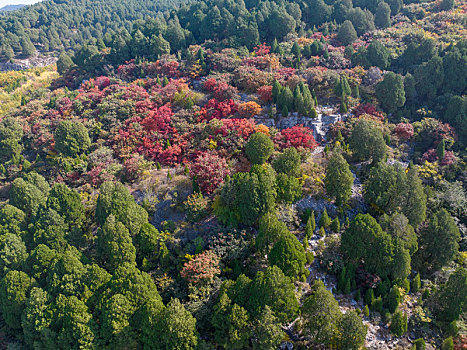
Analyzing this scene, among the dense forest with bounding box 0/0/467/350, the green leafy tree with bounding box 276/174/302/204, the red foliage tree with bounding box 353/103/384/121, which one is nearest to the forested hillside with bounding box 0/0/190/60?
the dense forest with bounding box 0/0/467/350

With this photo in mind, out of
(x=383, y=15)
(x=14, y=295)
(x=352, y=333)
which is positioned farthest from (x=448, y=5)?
(x=14, y=295)

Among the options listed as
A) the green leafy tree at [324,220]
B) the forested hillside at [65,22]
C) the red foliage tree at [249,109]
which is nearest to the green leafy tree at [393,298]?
the green leafy tree at [324,220]

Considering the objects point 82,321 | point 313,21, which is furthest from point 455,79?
point 82,321

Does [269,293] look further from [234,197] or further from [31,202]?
[31,202]

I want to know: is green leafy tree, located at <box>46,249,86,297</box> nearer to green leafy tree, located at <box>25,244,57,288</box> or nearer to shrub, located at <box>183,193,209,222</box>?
green leafy tree, located at <box>25,244,57,288</box>

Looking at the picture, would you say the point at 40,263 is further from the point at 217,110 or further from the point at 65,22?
the point at 65,22

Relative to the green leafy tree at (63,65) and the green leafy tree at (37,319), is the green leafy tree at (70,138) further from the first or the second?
the green leafy tree at (63,65)

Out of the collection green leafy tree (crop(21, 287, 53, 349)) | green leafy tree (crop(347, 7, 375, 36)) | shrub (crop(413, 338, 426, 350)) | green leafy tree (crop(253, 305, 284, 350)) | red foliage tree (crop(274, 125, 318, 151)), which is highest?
green leafy tree (crop(347, 7, 375, 36))

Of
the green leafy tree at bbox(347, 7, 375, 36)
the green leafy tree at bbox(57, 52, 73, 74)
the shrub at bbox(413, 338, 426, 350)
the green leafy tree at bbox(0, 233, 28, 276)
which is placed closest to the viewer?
the shrub at bbox(413, 338, 426, 350)

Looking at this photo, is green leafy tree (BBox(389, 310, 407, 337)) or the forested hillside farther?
the forested hillside
